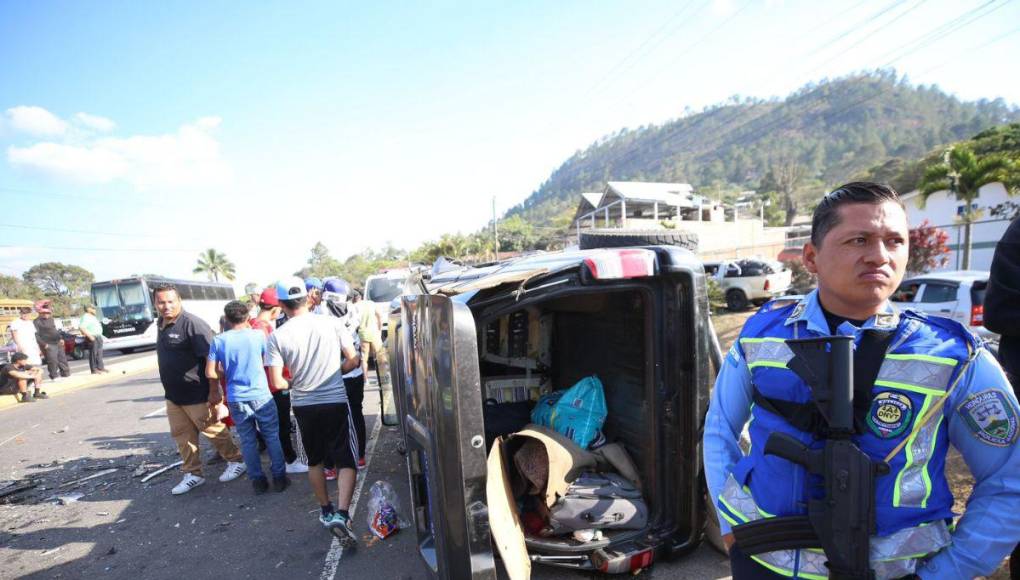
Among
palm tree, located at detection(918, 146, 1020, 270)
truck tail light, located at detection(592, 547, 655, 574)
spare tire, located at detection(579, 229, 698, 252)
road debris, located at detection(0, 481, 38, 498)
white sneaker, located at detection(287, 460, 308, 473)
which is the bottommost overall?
white sneaker, located at detection(287, 460, 308, 473)

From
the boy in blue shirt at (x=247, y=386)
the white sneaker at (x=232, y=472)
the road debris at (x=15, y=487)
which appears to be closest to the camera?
the boy in blue shirt at (x=247, y=386)

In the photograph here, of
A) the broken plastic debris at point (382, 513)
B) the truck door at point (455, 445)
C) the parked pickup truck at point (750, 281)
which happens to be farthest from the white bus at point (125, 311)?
the truck door at point (455, 445)

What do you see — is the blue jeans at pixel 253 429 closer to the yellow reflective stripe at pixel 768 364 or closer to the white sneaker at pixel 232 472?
the white sneaker at pixel 232 472

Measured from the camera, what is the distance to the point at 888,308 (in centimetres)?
132

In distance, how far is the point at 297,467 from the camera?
4844 millimetres

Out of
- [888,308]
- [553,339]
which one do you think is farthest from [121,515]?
[888,308]

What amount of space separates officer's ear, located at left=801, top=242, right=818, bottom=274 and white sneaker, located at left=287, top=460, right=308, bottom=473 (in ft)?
16.2

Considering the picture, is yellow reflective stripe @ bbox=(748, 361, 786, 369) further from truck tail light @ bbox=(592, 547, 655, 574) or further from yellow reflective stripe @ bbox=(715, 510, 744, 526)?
truck tail light @ bbox=(592, 547, 655, 574)

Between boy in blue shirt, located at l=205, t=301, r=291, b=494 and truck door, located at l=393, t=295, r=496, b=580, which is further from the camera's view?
boy in blue shirt, located at l=205, t=301, r=291, b=494

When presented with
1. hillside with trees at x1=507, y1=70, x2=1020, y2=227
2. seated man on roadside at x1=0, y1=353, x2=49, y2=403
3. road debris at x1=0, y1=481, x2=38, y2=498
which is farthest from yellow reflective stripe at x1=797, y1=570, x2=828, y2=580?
hillside with trees at x1=507, y1=70, x2=1020, y2=227

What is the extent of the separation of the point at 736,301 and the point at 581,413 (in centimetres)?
1325

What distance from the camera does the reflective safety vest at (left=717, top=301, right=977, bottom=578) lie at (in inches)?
45.8

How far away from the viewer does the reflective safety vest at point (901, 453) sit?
116cm

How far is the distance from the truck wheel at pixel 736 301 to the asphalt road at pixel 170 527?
40.2 ft
